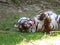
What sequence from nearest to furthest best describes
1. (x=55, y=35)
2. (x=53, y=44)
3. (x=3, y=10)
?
1. (x=53, y=44)
2. (x=55, y=35)
3. (x=3, y=10)

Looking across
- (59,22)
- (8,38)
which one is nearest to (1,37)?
(8,38)

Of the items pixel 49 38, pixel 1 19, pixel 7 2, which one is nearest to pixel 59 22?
pixel 49 38

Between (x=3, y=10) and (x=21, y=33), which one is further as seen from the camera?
(x=3, y=10)

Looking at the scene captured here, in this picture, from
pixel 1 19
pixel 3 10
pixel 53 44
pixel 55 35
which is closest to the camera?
pixel 53 44

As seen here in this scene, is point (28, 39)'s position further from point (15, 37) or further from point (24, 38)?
point (15, 37)

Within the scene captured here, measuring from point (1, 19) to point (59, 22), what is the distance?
170 cm

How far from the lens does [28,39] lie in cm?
507

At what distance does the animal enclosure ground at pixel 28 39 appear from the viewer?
16.2ft

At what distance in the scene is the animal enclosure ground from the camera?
493cm

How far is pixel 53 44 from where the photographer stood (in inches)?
193

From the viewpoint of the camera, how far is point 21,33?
5.41 m

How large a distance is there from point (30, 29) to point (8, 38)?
0.61 meters

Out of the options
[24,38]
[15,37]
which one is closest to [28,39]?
[24,38]

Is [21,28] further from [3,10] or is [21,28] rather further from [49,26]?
[3,10]
